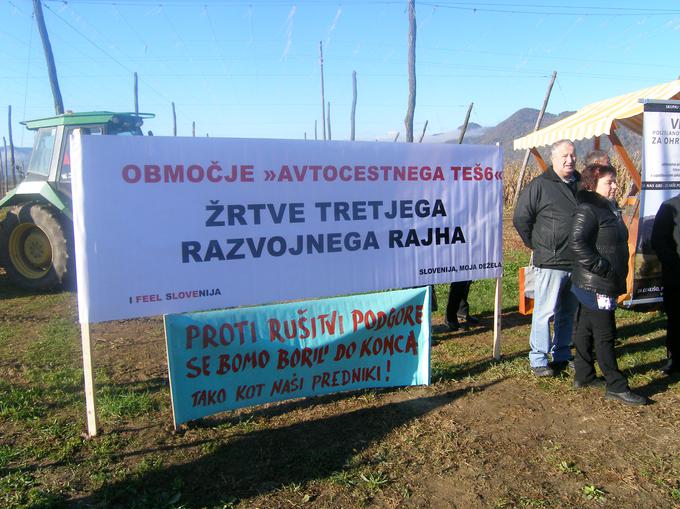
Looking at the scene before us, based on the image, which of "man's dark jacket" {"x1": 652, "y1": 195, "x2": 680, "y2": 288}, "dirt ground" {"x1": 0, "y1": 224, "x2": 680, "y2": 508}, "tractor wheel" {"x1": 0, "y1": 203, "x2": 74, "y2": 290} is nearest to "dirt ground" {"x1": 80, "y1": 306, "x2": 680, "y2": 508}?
"dirt ground" {"x1": 0, "y1": 224, "x2": 680, "y2": 508}

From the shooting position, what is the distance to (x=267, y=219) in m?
3.52

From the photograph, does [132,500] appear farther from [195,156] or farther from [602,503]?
[602,503]

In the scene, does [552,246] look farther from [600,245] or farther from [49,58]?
[49,58]

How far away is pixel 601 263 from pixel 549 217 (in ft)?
2.22

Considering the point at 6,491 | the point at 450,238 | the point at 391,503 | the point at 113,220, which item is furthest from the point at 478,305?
the point at 6,491

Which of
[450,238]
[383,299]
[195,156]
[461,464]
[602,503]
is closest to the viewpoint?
[602,503]

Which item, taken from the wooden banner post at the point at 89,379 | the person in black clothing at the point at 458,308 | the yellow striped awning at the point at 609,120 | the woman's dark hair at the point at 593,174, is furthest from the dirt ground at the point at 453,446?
the yellow striped awning at the point at 609,120

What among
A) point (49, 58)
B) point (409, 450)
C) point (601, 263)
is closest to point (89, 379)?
point (409, 450)

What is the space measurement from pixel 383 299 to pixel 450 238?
2.56 feet

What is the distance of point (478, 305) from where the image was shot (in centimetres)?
663

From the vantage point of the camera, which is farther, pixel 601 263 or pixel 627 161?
pixel 627 161

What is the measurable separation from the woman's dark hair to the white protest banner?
806mm

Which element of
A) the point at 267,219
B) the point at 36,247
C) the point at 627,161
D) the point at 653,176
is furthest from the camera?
the point at 36,247

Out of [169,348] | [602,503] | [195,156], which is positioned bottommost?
[602,503]
